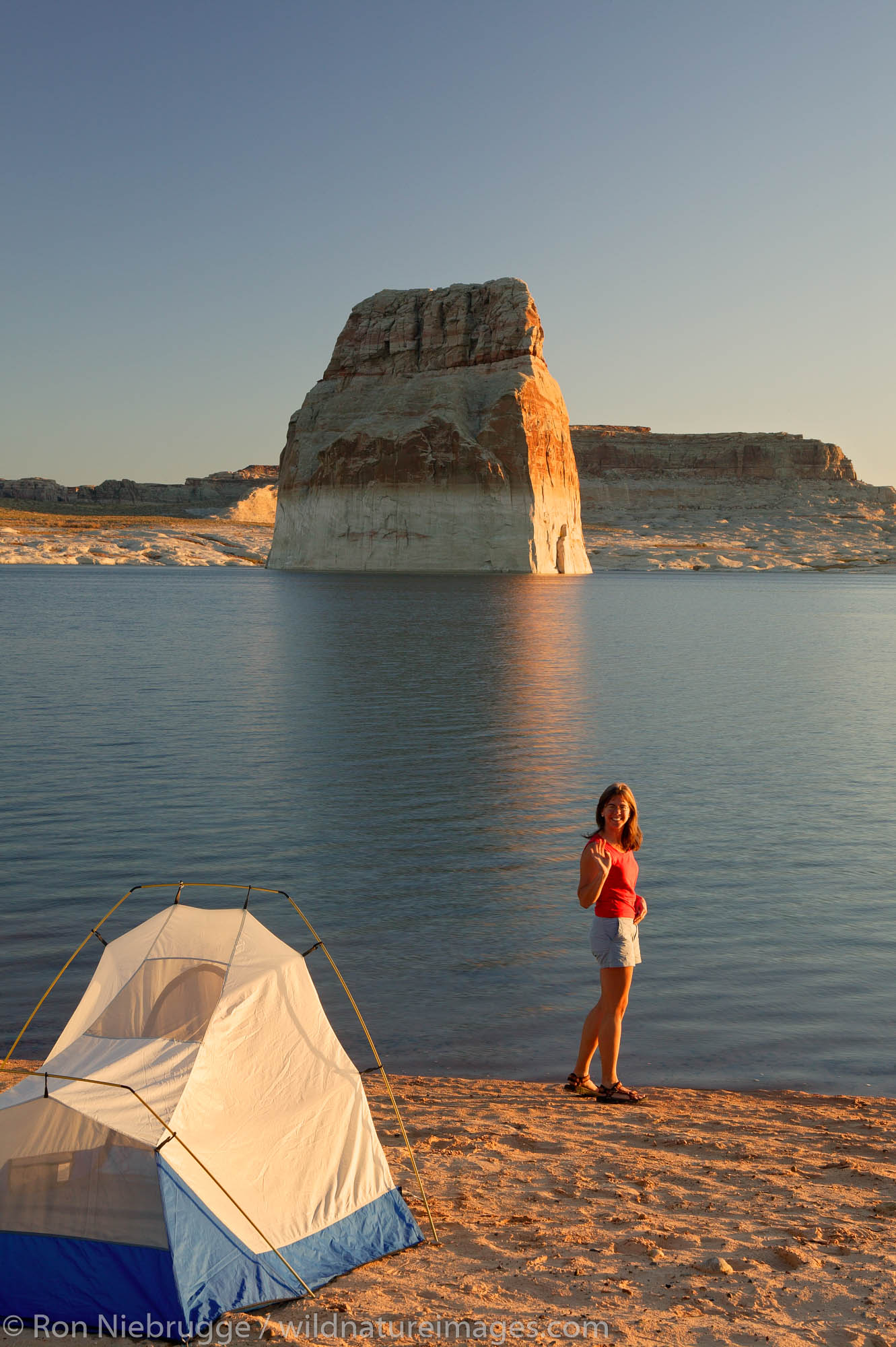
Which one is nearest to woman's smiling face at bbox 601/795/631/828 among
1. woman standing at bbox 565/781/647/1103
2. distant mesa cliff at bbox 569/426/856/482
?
woman standing at bbox 565/781/647/1103

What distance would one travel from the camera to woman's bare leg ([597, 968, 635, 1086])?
627cm

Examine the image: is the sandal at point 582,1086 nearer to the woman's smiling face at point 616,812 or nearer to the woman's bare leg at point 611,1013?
the woman's bare leg at point 611,1013

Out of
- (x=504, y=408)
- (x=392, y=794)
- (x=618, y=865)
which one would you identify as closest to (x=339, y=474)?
(x=504, y=408)

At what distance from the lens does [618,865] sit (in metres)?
6.25

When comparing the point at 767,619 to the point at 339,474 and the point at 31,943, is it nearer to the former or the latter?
the point at 31,943

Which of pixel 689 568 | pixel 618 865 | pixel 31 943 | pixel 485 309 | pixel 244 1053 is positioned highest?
pixel 485 309

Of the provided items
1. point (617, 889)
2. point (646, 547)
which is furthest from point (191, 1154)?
point (646, 547)

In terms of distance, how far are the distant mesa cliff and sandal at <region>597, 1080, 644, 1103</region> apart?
190 meters

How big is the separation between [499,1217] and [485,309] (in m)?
105

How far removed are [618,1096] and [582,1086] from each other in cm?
25

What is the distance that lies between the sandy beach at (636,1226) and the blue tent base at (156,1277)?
5.7 inches

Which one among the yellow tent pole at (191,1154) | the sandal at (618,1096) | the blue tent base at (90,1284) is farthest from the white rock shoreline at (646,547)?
the blue tent base at (90,1284)

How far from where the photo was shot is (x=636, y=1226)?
183 inches

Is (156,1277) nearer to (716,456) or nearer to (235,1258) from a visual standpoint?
(235,1258)
